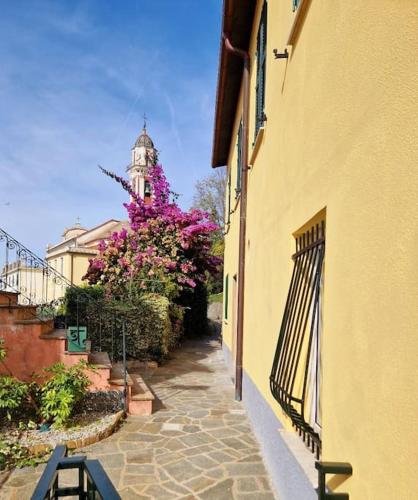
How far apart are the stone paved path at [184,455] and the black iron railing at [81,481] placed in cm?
216

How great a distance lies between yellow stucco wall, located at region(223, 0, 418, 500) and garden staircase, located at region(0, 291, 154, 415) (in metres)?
4.29

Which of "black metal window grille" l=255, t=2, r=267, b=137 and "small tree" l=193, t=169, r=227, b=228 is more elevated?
"small tree" l=193, t=169, r=227, b=228

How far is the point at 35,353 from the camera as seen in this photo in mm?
5910

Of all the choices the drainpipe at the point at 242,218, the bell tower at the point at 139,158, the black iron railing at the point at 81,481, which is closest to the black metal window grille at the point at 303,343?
the black iron railing at the point at 81,481

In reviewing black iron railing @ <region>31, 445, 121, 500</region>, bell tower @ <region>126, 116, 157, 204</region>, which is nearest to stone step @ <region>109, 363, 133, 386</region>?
black iron railing @ <region>31, 445, 121, 500</region>

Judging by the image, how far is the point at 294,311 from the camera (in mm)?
3174

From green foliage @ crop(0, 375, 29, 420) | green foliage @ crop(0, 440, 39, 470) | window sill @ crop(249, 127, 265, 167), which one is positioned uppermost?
window sill @ crop(249, 127, 265, 167)

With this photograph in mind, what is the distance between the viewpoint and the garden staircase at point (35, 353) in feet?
19.0

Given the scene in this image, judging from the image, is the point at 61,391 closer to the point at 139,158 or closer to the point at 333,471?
the point at 333,471

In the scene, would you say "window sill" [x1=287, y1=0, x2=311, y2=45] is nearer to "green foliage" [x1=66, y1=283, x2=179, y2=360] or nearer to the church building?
"green foliage" [x1=66, y1=283, x2=179, y2=360]

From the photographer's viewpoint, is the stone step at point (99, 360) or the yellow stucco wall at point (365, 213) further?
the stone step at point (99, 360)

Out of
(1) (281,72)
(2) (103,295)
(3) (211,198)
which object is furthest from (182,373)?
(3) (211,198)

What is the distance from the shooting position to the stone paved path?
3795 mm

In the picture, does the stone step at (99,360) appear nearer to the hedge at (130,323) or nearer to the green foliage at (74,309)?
the hedge at (130,323)
